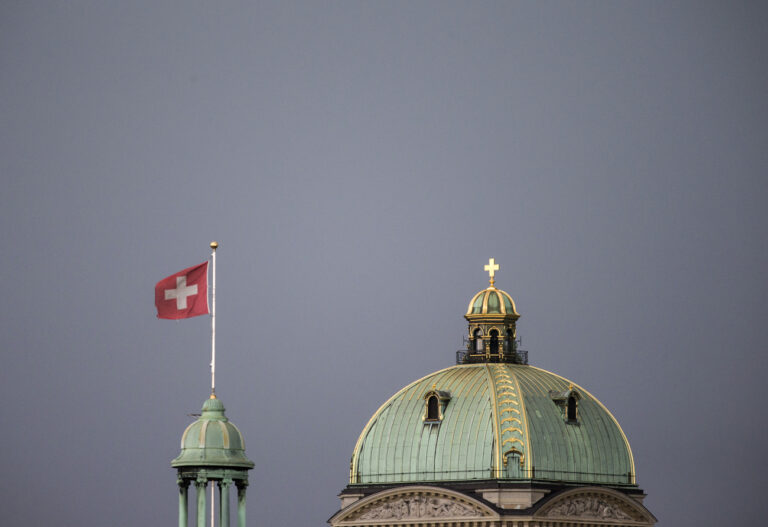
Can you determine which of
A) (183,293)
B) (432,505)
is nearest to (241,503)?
(183,293)

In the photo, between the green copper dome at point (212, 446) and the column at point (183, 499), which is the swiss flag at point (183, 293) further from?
the column at point (183, 499)

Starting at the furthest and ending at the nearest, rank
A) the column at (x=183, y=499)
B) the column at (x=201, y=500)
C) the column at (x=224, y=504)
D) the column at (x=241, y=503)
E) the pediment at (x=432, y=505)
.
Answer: the pediment at (x=432, y=505)
the column at (x=241, y=503)
the column at (x=183, y=499)
the column at (x=201, y=500)
the column at (x=224, y=504)

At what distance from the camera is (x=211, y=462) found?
474 feet

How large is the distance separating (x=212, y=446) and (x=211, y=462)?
0.89 m

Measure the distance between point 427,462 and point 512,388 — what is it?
7.41m

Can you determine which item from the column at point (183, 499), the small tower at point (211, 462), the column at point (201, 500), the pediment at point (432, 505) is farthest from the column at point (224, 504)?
the pediment at point (432, 505)

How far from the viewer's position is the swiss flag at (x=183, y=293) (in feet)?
499

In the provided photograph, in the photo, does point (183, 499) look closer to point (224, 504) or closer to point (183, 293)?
point (224, 504)

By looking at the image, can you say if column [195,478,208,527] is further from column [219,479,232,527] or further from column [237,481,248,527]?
column [237,481,248,527]

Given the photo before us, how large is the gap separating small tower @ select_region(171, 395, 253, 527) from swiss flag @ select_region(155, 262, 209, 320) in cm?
810

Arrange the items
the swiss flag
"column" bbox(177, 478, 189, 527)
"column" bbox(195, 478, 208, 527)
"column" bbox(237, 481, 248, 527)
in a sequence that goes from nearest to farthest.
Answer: "column" bbox(195, 478, 208, 527) → "column" bbox(177, 478, 189, 527) → "column" bbox(237, 481, 248, 527) → the swiss flag

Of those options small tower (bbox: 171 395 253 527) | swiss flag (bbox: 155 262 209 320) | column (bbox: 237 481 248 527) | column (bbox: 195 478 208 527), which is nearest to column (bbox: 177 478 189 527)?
small tower (bbox: 171 395 253 527)

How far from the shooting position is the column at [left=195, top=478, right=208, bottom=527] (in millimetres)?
144625

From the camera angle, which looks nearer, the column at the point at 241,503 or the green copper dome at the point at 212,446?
the green copper dome at the point at 212,446
